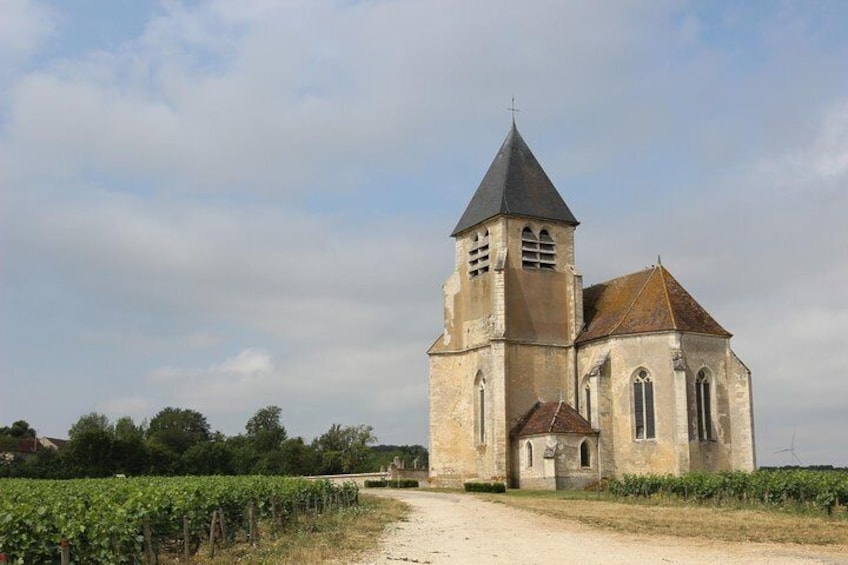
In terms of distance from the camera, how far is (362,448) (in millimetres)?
83688

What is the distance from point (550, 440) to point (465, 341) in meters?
8.09

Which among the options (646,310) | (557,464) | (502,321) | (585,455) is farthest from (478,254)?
(557,464)

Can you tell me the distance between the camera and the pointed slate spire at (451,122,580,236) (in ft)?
147

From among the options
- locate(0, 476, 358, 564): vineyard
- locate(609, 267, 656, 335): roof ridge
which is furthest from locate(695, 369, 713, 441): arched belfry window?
locate(0, 476, 358, 564): vineyard

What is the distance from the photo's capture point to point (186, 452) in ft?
236

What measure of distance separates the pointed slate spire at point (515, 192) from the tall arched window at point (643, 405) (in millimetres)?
9987

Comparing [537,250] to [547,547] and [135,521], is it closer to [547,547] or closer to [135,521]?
[547,547]

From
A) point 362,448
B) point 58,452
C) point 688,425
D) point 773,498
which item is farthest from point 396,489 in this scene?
point 362,448

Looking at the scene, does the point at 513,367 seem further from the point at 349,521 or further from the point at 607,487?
the point at 349,521

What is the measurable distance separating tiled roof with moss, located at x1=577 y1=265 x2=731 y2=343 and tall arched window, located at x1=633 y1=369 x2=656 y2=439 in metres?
2.13

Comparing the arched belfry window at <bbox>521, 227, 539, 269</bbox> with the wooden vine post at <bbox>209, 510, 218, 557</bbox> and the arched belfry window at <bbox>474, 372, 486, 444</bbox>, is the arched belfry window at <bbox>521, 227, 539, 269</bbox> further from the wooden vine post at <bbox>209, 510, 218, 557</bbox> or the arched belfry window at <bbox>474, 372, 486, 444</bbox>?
the wooden vine post at <bbox>209, 510, 218, 557</bbox>

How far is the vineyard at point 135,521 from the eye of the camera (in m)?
12.9

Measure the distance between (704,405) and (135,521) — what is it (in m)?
29.8

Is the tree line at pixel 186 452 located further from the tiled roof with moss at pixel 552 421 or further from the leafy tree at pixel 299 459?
the tiled roof with moss at pixel 552 421
